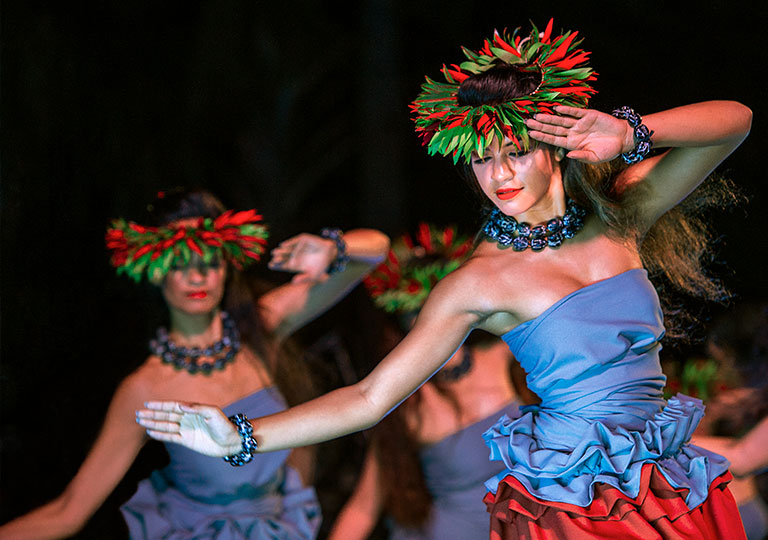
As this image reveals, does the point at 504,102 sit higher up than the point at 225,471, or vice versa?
the point at 504,102

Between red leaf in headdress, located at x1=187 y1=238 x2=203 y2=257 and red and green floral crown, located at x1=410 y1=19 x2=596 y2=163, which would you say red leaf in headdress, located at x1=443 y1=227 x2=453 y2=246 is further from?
red and green floral crown, located at x1=410 y1=19 x2=596 y2=163

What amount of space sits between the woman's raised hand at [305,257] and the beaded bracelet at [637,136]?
1163 millimetres

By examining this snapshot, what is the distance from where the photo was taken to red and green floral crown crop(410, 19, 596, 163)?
6.35 feet

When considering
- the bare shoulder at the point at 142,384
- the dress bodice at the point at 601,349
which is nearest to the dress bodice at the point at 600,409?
the dress bodice at the point at 601,349

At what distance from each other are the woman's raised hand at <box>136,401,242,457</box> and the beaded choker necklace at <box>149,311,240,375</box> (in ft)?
3.16

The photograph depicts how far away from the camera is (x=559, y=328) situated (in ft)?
6.36

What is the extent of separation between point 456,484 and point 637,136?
164 cm

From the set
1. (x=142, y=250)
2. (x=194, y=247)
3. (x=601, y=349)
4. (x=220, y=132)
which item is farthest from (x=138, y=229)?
(x=220, y=132)

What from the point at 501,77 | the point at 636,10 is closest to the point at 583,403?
the point at 501,77

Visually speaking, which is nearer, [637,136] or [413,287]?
[637,136]

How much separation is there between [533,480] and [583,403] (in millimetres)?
197

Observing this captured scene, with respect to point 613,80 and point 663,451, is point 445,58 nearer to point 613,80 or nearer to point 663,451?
point 613,80

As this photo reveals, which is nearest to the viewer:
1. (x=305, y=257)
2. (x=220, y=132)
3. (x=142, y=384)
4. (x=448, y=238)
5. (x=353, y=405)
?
(x=353, y=405)

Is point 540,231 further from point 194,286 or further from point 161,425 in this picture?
point 194,286
